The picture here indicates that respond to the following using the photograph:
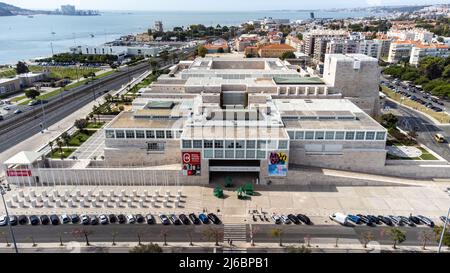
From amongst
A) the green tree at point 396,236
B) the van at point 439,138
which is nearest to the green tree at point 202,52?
the van at point 439,138

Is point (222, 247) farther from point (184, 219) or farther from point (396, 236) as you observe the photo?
point (396, 236)

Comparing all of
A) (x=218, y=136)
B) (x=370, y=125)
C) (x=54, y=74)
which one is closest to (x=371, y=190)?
(x=370, y=125)

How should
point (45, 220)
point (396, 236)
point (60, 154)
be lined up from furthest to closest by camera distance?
point (60, 154), point (45, 220), point (396, 236)

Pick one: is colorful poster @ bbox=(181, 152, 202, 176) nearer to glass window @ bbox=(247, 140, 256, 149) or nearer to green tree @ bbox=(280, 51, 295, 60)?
glass window @ bbox=(247, 140, 256, 149)

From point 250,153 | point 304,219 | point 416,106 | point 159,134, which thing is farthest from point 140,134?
point 416,106

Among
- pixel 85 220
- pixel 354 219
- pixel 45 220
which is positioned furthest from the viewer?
pixel 354 219

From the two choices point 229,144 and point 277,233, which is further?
point 229,144
